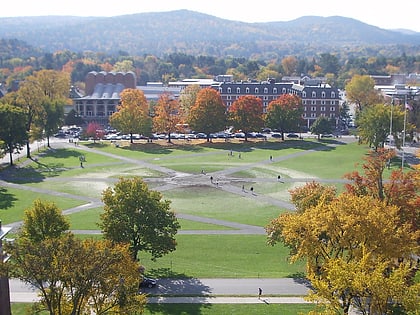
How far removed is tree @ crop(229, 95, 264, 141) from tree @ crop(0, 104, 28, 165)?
41236 mm

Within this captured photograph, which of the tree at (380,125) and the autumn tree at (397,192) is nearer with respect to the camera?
the autumn tree at (397,192)

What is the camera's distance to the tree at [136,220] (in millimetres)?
39156

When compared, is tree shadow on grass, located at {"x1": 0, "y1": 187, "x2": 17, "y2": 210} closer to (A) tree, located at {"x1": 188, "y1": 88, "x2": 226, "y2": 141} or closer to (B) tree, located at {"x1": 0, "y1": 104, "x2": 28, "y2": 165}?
(B) tree, located at {"x1": 0, "y1": 104, "x2": 28, "y2": 165}

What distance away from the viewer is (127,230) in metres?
39.2

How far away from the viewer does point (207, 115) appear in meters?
102

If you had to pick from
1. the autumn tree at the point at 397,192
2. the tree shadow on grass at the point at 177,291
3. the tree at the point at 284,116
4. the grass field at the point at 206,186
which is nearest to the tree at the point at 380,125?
the grass field at the point at 206,186

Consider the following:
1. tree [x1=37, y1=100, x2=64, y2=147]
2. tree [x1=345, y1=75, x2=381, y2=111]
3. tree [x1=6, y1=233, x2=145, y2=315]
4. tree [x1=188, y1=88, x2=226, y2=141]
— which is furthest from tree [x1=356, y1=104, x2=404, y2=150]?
tree [x1=6, y1=233, x2=145, y2=315]

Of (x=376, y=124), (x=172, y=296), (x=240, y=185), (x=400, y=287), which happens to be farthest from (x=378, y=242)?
(x=376, y=124)

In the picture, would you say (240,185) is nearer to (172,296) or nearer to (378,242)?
(172,296)

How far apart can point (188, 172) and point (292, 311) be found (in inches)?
1769

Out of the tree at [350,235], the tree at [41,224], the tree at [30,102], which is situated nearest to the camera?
the tree at [350,235]

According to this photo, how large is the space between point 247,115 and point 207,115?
802 centimetres

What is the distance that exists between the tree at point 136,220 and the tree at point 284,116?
221 ft

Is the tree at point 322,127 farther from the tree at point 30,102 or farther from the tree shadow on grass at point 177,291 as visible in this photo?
the tree shadow on grass at point 177,291
